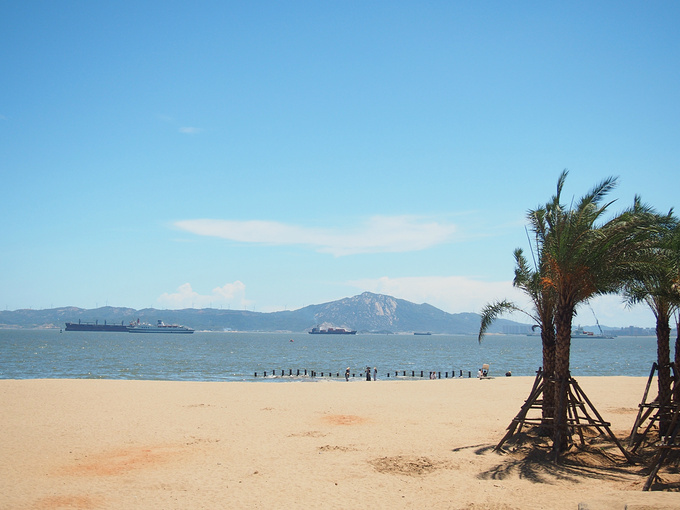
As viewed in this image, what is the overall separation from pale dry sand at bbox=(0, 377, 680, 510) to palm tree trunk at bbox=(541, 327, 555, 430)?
2.02 m

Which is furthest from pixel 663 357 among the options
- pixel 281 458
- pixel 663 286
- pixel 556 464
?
pixel 281 458

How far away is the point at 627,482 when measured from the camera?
12.8m

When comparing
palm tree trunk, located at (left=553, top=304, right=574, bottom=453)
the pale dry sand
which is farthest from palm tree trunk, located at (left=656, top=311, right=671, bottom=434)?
the pale dry sand

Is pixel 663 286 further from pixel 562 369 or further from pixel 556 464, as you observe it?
pixel 556 464

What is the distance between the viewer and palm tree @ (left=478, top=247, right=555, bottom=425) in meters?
17.4

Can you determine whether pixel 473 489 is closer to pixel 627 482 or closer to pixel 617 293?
pixel 627 482

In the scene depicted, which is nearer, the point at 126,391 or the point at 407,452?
the point at 407,452

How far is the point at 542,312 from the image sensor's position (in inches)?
740

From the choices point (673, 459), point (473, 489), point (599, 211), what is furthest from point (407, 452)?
point (599, 211)

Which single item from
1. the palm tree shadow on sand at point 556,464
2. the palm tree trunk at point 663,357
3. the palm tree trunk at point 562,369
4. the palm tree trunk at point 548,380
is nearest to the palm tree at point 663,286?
the palm tree trunk at point 663,357

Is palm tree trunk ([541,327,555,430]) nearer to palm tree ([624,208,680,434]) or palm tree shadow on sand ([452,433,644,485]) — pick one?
palm tree shadow on sand ([452,433,644,485])

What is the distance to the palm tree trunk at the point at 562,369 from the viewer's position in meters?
15.1

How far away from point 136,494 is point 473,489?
25.5ft

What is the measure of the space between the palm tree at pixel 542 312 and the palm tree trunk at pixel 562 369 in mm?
798
